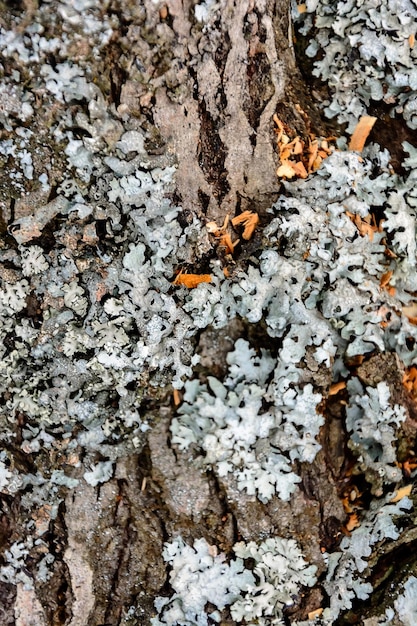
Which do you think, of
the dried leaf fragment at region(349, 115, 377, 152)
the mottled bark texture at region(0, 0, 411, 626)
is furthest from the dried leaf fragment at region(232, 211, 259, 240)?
the dried leaf fragment at region(349, 115, 377, 152)

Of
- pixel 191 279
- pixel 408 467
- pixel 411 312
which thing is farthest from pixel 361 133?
pixel 408 467

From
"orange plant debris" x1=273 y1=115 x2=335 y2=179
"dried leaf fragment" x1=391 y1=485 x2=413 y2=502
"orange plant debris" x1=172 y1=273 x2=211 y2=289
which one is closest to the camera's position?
"orange plant debris" x1=172 y1=273 x2=211 y2=289

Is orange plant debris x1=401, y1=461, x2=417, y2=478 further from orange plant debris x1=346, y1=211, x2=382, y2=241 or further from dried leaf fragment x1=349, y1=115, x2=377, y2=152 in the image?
dried leaf fragment x1=349, y1=115, x2=377, y2=152

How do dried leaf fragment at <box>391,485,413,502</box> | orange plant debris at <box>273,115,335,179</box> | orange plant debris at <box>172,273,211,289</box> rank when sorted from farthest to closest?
dried leaf fragment at <box>391,485,413,502</box>
orange plant debris at <box>273,115,335,179</box>
orange plant debris at <box>172,273,211,289</box>

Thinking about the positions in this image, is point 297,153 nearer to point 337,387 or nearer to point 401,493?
point 337,387

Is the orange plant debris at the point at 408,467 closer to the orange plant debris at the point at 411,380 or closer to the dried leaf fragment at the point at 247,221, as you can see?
the orange plant debris at the point at 411,380

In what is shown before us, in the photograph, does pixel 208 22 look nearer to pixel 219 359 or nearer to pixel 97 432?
pixel 219 359

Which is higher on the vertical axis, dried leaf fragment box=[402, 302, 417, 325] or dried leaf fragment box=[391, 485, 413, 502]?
dried leaf fragment box=[402, 302, 417, 325]
